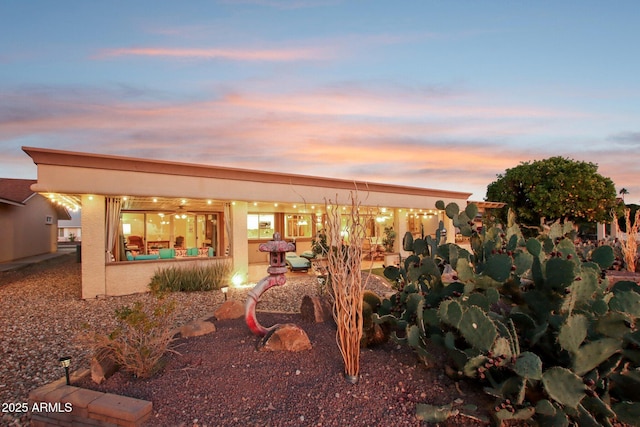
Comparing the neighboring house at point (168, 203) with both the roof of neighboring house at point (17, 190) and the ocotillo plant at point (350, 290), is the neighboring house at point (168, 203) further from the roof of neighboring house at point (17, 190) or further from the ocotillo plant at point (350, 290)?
the roof of neighboring house at point (17, 190)

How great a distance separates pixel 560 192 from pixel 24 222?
102ft

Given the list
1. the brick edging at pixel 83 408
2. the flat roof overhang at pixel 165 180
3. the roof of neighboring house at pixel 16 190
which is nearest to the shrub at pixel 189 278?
the flat roof overhang at pixel 165 180

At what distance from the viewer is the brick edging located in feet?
9.91

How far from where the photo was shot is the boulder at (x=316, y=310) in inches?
223

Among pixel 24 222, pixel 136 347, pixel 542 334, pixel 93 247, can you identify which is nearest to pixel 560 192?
pixel 542 334

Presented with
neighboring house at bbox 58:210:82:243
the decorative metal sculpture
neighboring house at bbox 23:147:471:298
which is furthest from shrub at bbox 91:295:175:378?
neighboring house at bbox 58:210:82:243

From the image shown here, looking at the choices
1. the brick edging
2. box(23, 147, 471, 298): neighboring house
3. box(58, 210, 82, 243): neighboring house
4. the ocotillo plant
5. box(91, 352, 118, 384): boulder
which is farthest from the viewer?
box(58, 210, 82, 243): neighboring house

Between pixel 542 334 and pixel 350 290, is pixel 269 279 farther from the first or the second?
pixel 542 334

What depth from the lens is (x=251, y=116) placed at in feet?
40.0

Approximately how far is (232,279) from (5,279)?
26.9 ft

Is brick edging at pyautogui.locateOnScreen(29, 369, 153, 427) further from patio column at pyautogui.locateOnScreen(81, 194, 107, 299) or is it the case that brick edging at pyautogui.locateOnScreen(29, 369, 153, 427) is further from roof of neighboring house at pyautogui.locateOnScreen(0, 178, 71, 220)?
roof of neighboring house at pyautogui.locateOnScreen(0, 178, 71, 220)

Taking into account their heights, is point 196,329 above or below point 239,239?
below

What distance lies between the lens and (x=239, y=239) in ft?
39.2

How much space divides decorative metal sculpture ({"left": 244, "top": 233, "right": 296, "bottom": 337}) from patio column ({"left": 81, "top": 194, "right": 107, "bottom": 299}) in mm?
6838
